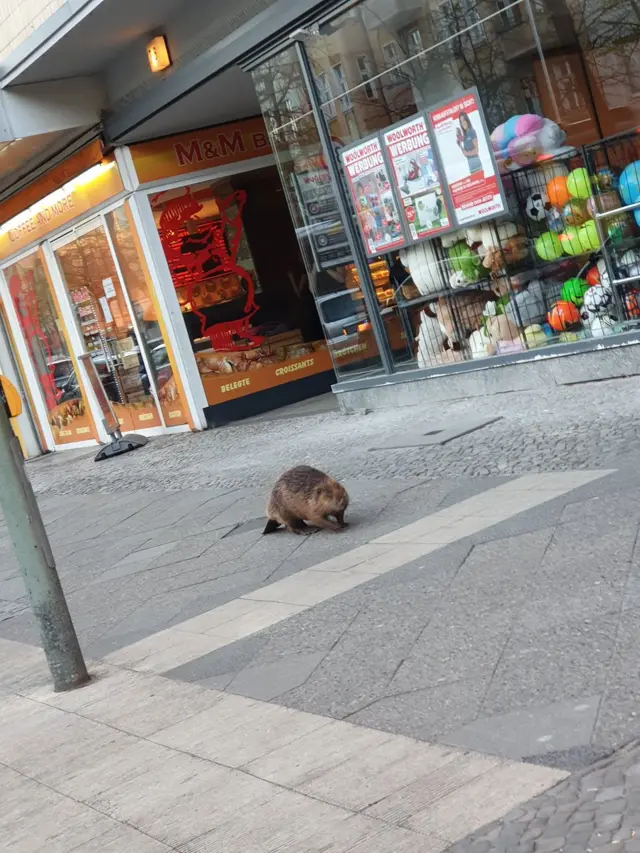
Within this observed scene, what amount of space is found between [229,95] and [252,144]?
62.9 inches

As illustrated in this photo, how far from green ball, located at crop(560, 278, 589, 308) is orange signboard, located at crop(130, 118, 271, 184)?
6.44 meters

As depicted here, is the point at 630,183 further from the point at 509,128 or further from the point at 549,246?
the point at 509,128

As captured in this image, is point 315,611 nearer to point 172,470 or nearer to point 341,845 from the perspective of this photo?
Answer: point 341,845

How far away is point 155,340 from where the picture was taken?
15219 millimetres

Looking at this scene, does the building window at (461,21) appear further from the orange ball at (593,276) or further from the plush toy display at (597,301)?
the plush toy display at (597,301)

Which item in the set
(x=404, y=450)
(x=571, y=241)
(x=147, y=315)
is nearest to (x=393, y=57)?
(x=571, y=241)

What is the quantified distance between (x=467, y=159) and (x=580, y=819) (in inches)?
300

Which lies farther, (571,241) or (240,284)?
(240,284)

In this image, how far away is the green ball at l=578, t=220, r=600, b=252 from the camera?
9.27m

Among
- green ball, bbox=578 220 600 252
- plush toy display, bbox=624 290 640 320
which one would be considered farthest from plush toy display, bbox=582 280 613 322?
green ball, bbox=578 220 600 252

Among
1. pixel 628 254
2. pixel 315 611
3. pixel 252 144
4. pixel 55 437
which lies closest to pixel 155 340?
pixel 252 144

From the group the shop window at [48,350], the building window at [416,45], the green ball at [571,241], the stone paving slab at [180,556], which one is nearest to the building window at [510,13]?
the building window at [416,45]

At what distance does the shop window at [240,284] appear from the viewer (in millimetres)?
14727

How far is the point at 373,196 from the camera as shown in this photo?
10.9m
